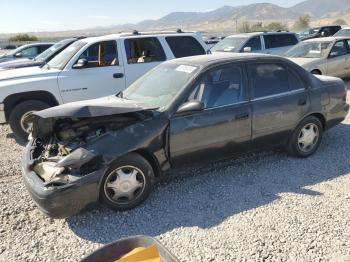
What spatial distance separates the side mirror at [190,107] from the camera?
426 cm

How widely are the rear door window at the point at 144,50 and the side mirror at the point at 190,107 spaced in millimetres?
3677

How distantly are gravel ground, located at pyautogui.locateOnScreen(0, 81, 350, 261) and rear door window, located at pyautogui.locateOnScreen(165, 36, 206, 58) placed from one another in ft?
11.8

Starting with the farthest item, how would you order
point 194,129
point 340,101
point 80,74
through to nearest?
point 80,74
point 340,101
point 194,129

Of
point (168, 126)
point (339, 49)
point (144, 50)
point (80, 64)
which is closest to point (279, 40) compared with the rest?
point (339, 49)

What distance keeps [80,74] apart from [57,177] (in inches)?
154

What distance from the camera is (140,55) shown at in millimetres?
7820

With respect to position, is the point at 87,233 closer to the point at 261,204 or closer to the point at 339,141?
the point at 261,204

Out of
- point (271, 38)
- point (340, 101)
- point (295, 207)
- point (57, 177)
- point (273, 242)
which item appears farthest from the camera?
point (271, 38)

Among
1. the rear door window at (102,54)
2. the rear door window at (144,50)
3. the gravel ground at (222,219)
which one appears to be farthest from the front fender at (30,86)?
the gravel ground at (222,219)

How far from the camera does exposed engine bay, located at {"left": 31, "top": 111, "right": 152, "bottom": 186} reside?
12.2 ft

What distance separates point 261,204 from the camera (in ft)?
13.6

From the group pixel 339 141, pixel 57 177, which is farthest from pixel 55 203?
pixel 339 141

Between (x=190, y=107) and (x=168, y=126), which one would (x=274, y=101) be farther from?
(x=168, y=126)

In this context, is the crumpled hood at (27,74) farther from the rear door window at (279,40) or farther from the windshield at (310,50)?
the rear door window at (279,40)
